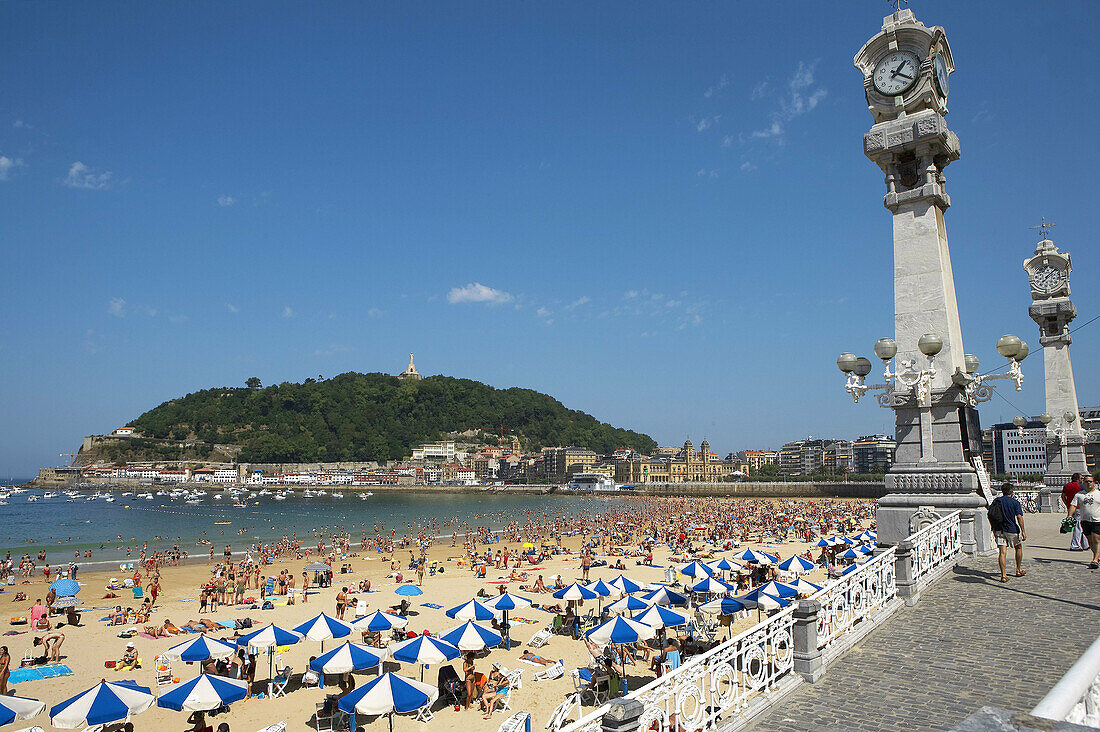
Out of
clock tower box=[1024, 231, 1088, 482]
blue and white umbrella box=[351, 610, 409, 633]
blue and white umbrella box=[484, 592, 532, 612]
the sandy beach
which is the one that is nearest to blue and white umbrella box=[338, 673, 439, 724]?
the sandy beach

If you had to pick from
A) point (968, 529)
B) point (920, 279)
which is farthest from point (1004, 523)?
point (920, 279)

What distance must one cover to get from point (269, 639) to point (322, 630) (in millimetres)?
1342

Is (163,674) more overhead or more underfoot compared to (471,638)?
more underfoot

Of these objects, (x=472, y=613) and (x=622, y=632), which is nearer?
(x=622, y=632)

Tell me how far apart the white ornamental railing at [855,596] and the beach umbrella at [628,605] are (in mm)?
6602

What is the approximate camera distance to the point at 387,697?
417 inches

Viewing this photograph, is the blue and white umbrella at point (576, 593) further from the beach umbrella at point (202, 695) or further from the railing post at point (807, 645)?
the railing post at point (807, 645)

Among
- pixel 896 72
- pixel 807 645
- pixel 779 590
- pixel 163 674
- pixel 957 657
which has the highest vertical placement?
pixel 896 72

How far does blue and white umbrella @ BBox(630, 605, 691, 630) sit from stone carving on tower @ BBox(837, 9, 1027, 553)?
14.2ft

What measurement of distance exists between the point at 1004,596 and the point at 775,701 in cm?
469

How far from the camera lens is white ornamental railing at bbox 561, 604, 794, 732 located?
17.7 ft

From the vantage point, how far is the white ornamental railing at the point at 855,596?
754 centimetres

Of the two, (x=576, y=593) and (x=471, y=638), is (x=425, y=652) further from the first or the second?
(x=576, y=593)

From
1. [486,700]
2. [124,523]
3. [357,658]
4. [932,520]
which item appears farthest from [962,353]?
[124,523]
